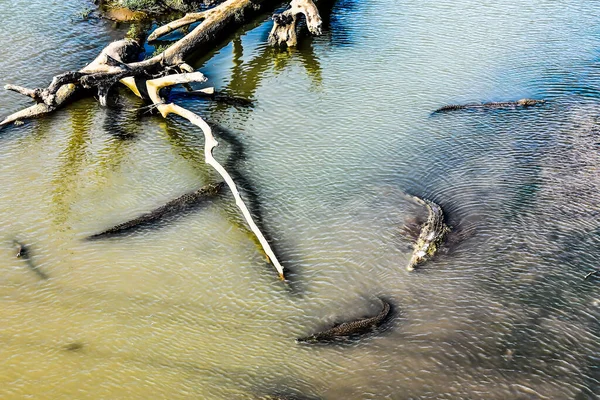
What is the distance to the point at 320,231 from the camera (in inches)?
404

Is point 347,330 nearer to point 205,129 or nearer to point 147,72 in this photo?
point 205,129

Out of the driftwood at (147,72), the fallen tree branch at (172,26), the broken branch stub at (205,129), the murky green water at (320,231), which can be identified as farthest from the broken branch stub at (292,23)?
the broken branch stub at (205,129)

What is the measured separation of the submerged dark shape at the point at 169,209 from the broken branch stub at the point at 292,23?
26.3 feet

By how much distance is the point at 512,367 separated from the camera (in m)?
7.66

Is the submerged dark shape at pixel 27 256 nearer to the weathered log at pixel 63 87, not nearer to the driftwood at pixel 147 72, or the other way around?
the driftwood at pixel 147 72

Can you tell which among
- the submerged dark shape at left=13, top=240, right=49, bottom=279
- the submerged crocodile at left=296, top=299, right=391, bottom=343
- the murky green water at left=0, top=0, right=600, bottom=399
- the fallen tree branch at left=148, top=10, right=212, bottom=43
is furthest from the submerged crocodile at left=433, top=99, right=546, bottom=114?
the submerged dark shape at left=13, top=240, right=49, bottom=279

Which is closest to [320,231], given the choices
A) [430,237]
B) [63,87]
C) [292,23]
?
[430,237]

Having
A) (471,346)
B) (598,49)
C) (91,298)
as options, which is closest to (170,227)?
(91,298)

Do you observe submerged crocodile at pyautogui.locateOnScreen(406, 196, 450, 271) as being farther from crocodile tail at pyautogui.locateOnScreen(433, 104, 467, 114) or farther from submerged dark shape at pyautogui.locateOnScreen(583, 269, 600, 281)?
crocodile tail at pyautogui.locateOnScreen(433, 104, 467, 114)

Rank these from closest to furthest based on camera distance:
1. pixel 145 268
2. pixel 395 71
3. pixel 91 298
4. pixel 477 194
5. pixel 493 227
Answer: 1. pixel 91 298
2. pixel 145 268
3. pixel 493 227
4. pixel 477 194
5. pixel 395 71

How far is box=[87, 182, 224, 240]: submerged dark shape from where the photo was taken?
10.3 meters

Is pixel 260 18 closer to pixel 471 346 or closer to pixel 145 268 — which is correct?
pixel 145 268

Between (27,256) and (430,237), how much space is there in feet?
23.2

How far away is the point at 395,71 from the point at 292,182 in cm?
615
